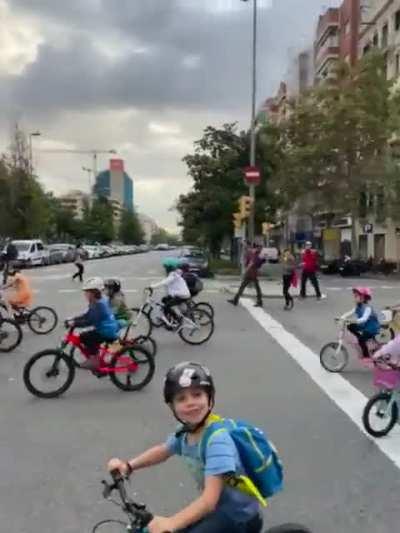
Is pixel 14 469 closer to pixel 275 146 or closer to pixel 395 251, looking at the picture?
pixel 275 146

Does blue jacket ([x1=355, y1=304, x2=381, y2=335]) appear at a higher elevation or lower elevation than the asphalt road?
higher

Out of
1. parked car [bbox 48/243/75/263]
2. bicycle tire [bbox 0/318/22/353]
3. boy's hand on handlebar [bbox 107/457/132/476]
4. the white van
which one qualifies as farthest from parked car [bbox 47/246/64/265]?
boy's hand on handlebar [bbox 107/457/132/476]

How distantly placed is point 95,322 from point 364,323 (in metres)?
3.57

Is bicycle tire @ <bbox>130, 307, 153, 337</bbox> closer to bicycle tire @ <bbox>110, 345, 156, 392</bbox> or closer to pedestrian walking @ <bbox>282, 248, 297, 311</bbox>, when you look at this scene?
bicycle tire @ <bbox>110, 345, 156, 392</bbox>

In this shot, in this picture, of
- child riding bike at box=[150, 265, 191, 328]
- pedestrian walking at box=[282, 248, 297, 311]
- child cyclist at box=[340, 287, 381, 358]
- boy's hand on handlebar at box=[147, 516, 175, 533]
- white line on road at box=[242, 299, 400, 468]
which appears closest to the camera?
boy's hand on handlebar at box=[147, 516, 175, 533]

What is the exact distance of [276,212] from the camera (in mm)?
44406

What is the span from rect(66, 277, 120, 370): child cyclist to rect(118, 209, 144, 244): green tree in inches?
6286

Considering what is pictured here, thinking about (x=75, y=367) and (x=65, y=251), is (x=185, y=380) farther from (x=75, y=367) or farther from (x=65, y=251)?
(x=65, y=251)

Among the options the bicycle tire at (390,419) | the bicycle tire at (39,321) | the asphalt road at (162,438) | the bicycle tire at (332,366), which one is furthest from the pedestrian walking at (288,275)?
the bicycle tire at (390,419)

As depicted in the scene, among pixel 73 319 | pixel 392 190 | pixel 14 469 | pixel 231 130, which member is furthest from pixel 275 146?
pixel 14 469

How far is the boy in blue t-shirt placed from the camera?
9.03ft

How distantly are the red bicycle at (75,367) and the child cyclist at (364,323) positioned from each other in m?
2.83

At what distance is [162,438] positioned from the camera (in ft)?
21.3

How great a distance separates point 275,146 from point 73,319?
35192 millimetres
